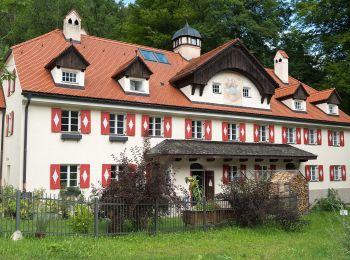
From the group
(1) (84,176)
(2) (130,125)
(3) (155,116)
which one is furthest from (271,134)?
(1) (84,176)

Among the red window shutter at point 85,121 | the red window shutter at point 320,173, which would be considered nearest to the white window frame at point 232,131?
the red window shutter at point 320,173

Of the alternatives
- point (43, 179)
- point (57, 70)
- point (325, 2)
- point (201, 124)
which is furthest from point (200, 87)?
point (325, 2)

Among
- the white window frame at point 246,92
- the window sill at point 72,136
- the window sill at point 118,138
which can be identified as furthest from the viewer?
the white window frame at point 246,92

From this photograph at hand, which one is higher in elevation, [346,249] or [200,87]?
[200,87]

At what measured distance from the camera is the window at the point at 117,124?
69.4 feet

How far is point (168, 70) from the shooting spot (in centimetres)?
2666

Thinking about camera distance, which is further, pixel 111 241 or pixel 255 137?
pixel 255 137

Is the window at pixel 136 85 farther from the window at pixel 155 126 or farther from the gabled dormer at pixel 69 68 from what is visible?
the gabled dormer at pixel 69 68

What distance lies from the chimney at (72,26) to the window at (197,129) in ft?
28.1

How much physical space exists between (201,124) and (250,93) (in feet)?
15.6

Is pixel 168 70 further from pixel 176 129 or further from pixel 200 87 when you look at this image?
pixel 176 129

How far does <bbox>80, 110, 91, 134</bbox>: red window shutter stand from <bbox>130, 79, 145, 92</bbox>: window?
10.8ft

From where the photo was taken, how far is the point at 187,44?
3034 centimetres

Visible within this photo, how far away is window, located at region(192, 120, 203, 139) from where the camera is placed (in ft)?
78.7
